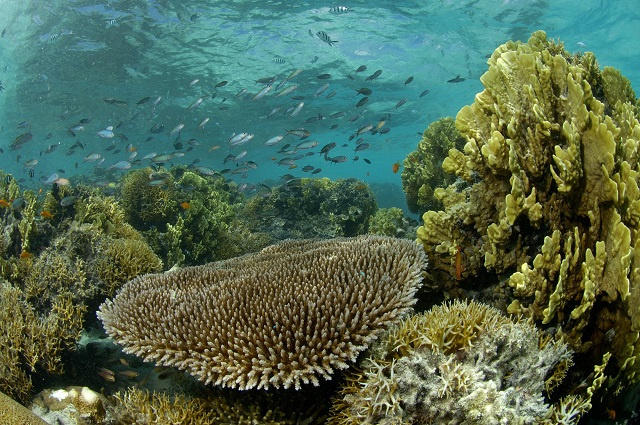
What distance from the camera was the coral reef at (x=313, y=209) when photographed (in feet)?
38.4

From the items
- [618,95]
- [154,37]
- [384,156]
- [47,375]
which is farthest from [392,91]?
[384,156]

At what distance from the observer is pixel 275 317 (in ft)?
9.93

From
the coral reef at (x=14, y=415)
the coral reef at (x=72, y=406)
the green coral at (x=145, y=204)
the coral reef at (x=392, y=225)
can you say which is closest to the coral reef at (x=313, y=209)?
the coral reef at (x=392, y=225)

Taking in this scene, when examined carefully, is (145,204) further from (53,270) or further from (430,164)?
(430,164)

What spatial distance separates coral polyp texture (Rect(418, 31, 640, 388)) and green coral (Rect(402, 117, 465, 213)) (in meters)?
5.04

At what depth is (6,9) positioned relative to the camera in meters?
22.3

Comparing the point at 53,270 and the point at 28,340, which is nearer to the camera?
the point at 28,340

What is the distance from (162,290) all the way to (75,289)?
2.54 metres

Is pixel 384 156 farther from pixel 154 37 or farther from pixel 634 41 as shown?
pixel 154 37

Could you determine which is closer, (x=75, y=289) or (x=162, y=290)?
(x=162, y=290)

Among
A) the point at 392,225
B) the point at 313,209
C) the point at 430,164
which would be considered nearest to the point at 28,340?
the point at 392,225

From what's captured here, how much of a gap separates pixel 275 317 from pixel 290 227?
8.89 metres

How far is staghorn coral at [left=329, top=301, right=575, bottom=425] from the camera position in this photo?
252 centimetres

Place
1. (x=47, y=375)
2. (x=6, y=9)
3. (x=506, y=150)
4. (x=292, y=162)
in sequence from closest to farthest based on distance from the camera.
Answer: (x=506, y=150)
(x=47, y=375)
(x=292, y=162)
(x=6, y=9)
